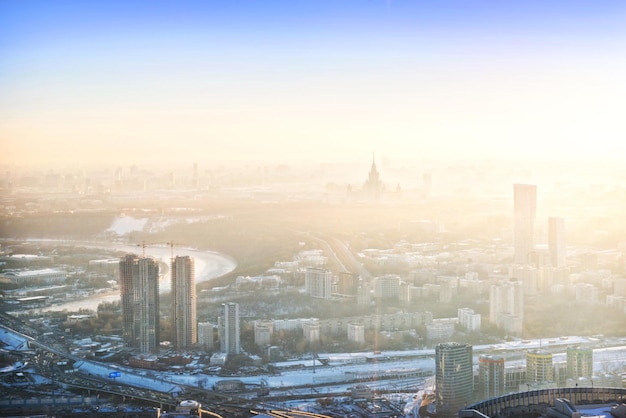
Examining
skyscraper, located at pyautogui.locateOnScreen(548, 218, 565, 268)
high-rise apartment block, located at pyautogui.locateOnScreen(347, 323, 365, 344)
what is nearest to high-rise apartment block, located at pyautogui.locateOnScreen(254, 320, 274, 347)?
high-rise apartment block, located at pyautogui.locateOnScreen(347, 323, 365, 344)

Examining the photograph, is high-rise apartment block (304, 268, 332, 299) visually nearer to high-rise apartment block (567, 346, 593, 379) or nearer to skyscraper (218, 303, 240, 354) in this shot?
skyscraper (218, 303, 240, 354)

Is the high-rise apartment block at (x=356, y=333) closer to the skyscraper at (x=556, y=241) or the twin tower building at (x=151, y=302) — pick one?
the twin tower building at (x=151, y=302)

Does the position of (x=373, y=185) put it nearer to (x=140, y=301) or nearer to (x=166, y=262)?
(x=166, y=262)

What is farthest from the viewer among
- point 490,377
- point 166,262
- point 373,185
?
point 373,185

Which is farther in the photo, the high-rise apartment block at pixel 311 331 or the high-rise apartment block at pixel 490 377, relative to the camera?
the high-rise apartment block at pixel 311 331

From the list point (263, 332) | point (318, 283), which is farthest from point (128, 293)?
point (318, 283)

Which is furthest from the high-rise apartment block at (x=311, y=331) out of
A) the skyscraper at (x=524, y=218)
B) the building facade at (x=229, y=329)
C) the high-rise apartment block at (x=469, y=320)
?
the skyscraper at (x=524, y=218)
